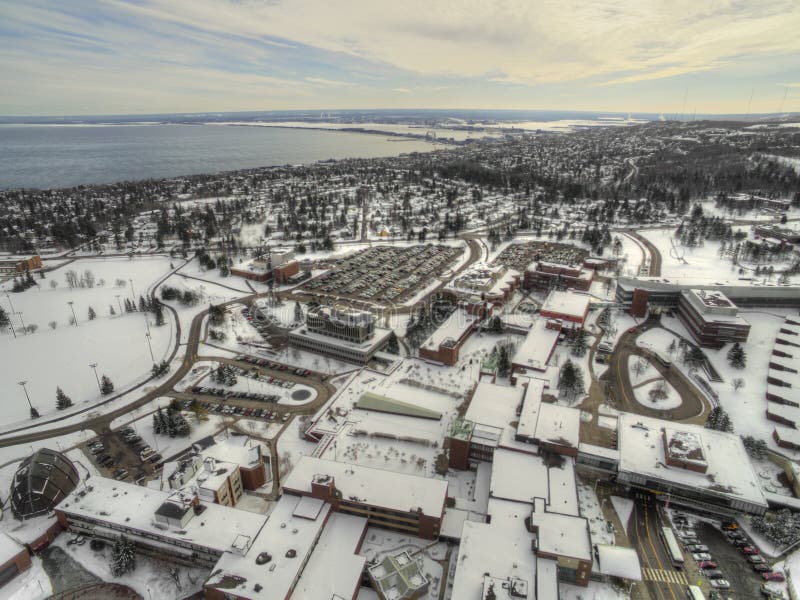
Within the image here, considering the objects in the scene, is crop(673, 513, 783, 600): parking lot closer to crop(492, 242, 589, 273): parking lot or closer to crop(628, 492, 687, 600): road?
crop(628, 492, 687, 600): road

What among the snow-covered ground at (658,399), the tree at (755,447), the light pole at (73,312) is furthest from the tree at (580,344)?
the light pole at (73,312)

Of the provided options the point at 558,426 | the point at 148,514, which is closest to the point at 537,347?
the point at 558,426

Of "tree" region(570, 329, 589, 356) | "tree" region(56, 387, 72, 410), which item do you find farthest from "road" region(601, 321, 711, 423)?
"tree" region(56, 387, 72, 410)

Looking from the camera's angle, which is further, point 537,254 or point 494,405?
point 537,254

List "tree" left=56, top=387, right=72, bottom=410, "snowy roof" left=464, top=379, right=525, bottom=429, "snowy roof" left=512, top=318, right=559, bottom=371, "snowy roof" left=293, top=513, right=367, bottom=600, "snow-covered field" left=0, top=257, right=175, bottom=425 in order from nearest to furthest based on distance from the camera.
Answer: "snowy roof" left=293, top=513, right=367, bottom=600 < "snowy roof" left=464, top=379, right=525, bottom=429 < "tree" left=56, top=387, right=72, bottom=410 < "snow-covered field" left=0, top=257, right=175, bottom=425 < "snowy roof" left=512, top=318, right=559, bottom=371

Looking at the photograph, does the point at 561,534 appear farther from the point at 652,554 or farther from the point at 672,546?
the point at 672,546

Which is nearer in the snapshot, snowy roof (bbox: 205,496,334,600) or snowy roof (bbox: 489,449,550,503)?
snowy roof (bbox: 205,496,334,600)

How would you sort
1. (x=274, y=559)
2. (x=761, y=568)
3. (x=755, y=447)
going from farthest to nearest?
(x=755, y=447)
(x=761, y=568)
(x=274, y=559)

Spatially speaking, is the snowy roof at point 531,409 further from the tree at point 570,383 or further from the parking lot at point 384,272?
the parking lot at point 384,272
